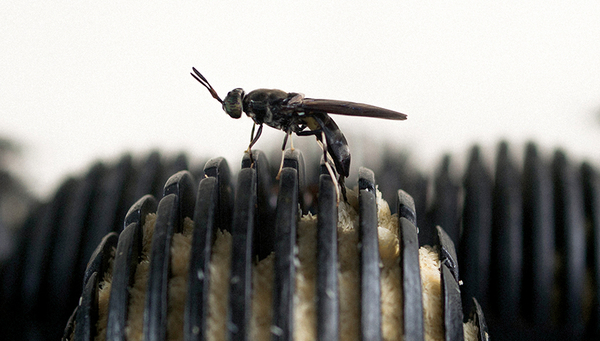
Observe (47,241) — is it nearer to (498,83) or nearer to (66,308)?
(66,308)

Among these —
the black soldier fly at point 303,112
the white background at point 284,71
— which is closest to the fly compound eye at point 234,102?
the black soldier fly at point 303,112

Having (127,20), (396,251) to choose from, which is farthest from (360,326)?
(127,20)

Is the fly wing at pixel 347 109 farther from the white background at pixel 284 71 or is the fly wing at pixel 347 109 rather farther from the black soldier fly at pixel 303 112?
the white background at pixel 284 71

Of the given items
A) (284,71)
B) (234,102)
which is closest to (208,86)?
(234,102)

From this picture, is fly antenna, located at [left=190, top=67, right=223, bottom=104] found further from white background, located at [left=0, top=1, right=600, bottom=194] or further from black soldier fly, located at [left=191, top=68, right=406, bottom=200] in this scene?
white background, located at [left=0, top=1, right=600, bottom=194]

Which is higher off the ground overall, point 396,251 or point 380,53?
point 380,53

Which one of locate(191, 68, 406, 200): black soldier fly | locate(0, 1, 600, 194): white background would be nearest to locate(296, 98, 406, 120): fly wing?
locate(191, 68, 406, 200): black soldier fly

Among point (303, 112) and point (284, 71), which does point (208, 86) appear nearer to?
point (303, 112)
